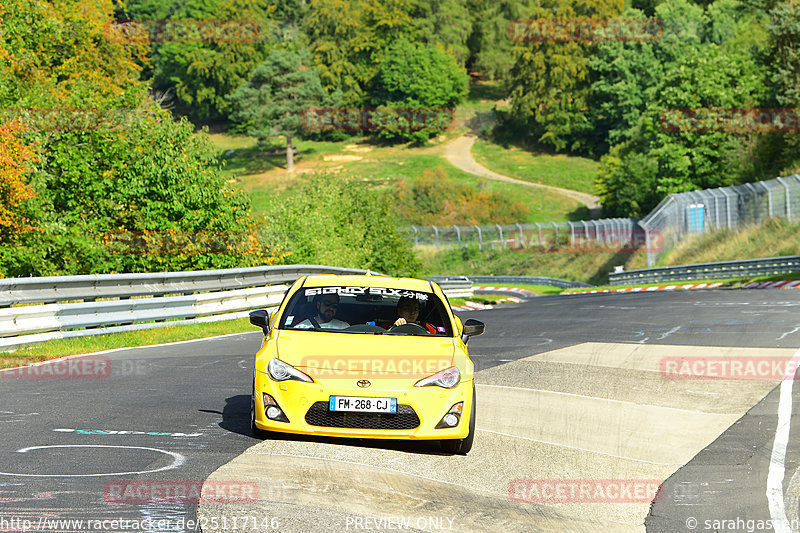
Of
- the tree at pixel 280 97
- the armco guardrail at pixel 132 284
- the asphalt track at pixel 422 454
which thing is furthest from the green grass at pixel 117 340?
the tree at pixel 280 97

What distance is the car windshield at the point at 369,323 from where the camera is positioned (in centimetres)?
905

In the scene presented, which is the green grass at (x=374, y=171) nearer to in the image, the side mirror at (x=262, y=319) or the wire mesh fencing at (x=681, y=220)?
the wire mesh fencing at (x=681, y=220)

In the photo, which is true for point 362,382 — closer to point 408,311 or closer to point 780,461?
point 408,311

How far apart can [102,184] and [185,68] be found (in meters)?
117

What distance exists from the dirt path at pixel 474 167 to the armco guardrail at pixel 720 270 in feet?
159

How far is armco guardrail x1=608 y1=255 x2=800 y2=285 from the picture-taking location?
36669 mm

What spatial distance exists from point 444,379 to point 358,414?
31.9 inches

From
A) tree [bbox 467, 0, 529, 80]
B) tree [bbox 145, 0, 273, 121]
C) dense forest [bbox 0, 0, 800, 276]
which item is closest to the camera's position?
dense forest [bbox 0, 0, 800, 276]

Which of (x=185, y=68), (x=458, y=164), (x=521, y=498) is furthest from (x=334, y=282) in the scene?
(x=185, y=68)

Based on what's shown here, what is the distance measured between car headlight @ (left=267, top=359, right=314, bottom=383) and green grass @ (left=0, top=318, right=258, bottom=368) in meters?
6.25

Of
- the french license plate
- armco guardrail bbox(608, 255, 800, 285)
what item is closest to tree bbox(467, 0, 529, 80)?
armco guardrail bbox(608, 255, 800, 285)

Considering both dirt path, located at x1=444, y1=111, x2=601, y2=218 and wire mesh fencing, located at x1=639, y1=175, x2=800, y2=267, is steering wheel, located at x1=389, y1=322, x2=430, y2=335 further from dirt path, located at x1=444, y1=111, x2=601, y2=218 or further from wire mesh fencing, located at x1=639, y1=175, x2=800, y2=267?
dirt path, located at x1=444, y1=111, x2=601, y2=218

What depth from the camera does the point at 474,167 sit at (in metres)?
114

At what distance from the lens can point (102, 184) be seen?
2848cm
